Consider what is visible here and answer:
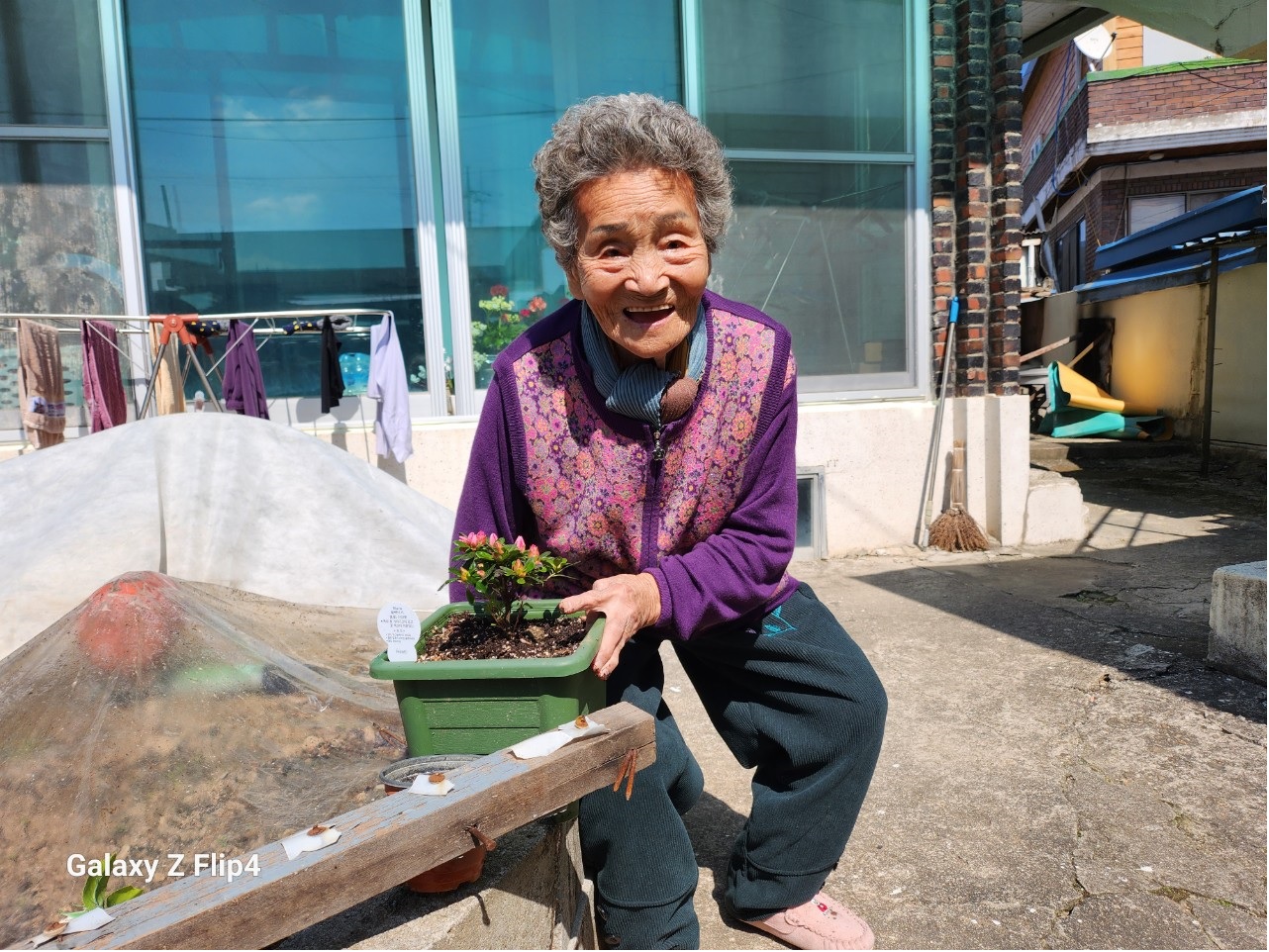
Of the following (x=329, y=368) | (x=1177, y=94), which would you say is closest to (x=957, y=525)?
(x=329, y=368)

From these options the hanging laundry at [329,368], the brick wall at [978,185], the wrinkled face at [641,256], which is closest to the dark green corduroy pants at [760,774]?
the wrinkled face at [641,256]

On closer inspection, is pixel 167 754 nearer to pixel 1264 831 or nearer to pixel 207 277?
pixel 1264 831

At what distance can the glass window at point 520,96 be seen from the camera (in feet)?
17.9

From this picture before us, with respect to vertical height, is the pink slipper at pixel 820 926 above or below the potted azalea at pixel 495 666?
below

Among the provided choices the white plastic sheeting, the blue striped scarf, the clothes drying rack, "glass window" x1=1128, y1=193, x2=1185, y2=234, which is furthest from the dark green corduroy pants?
"glass window" x1=1128, y1=193, x2=1185, y2=234

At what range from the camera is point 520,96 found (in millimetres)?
5508

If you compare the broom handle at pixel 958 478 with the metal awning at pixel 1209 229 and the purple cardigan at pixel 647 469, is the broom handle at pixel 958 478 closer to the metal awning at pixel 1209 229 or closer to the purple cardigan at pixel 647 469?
the purple cardigan at pixel 647 469

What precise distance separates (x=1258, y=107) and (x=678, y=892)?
660 inches

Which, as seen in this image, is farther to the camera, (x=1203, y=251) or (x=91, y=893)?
(x=1203, y=251)

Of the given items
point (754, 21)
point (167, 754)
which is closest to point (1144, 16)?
point (754, 21)

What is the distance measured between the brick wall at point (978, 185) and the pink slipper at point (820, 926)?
4531mm

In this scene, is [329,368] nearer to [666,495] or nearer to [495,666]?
[666,495]

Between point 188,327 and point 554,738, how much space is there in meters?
4.28

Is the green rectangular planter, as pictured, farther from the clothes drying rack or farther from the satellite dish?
the satellite dish
